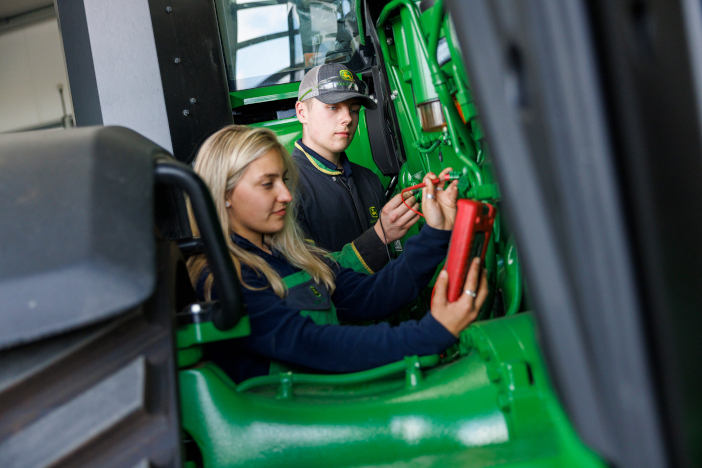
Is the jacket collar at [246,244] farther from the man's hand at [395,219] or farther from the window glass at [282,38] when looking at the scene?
the window glass at [282,38]

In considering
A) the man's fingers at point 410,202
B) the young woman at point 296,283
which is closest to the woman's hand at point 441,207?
the young woman at point 296,283

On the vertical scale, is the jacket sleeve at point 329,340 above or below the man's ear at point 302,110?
below

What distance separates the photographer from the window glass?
8.62 feet

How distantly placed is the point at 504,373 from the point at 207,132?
1.89 meters

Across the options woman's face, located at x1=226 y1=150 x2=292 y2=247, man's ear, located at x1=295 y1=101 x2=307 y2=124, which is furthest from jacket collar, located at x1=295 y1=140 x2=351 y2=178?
woman's face, located at x1=226 y1=150 x2=292 y2=247

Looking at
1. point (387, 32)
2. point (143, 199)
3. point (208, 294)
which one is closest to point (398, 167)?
point (387, 32)

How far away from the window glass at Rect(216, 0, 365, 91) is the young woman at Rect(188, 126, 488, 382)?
114 cm

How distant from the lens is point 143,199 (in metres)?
0.62

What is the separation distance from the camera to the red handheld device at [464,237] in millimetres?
1134

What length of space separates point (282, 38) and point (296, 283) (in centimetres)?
163

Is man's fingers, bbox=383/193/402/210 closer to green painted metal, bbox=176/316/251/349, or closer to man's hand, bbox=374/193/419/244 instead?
man's hand, bbox=374/193/419/244

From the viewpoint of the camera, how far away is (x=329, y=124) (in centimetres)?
231

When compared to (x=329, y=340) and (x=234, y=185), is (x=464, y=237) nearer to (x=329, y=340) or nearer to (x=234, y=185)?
(x=329, y=340)

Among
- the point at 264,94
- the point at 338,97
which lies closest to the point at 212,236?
the point at 338,97
